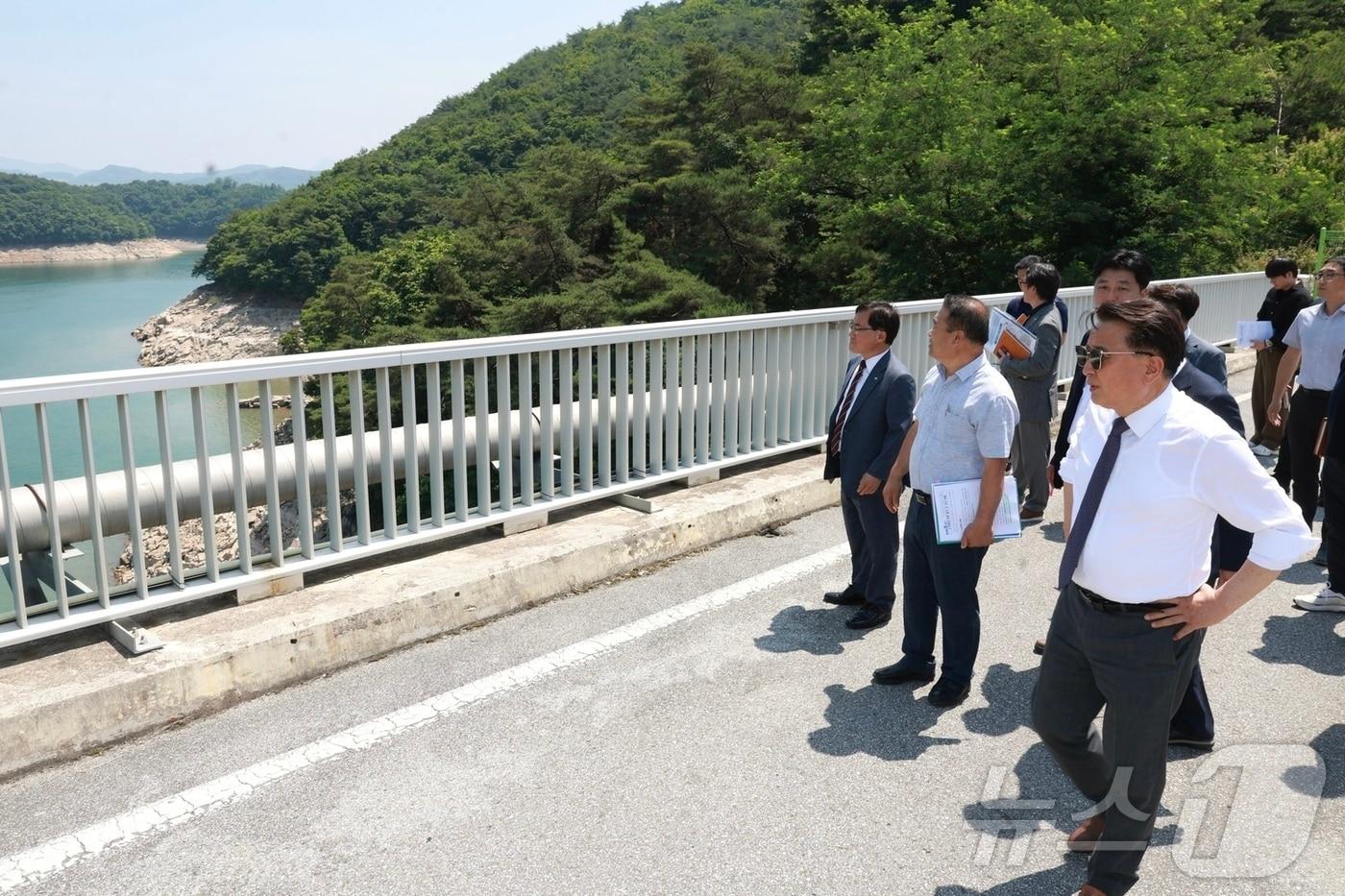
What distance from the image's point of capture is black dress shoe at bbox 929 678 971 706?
421 cm

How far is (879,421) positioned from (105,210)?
7573 inches

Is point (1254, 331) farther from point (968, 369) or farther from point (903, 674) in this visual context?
point (903, 674)

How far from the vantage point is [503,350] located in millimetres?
5484

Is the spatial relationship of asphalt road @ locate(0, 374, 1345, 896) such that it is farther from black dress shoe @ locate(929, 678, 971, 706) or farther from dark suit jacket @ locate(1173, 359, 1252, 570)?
dark suit jacket @ locate(1173, 359, 1252, 570)

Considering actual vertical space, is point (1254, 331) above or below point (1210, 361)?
below

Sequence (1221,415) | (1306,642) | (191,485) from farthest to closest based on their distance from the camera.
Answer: (1306,642)
(191,485)
(1221,415)

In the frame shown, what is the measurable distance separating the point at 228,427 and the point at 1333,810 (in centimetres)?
447

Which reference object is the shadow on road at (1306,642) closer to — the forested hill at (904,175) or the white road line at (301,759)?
the white road line at (301,759)

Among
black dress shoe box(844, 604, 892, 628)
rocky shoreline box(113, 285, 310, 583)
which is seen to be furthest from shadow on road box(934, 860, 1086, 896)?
rocky shoreline box(113, 285, 310, 583)

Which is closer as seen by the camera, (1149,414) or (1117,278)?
(1149,414)

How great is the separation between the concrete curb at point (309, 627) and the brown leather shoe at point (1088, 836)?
2.89 m

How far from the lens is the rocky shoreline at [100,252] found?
154 metres

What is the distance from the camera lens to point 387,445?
525 centimetres

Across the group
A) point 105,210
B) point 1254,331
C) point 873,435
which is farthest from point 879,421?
point 105,210
